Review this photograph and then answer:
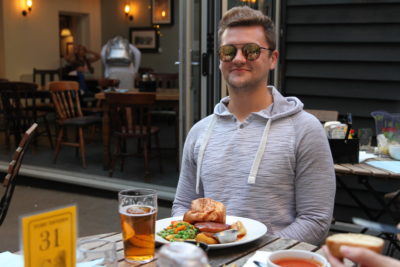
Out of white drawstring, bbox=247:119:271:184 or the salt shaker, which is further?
white drawstring, bbox=247:119:271:184

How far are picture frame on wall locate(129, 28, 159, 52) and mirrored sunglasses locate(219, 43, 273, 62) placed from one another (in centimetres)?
991

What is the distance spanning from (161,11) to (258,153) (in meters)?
10.1

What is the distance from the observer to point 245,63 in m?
1.80

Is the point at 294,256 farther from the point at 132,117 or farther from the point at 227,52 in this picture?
the point at 132,117

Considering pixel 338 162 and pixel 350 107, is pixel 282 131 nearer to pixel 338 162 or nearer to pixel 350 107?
pixel 338 162

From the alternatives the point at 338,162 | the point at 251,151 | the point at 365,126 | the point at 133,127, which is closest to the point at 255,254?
the point at 251,151

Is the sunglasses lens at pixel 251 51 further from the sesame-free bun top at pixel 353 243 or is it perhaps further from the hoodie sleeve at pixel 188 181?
the sesame-free bun top at pixel 353 243

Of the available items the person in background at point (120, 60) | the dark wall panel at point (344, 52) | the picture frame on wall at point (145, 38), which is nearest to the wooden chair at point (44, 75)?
the picture frame on wall at point (145, 38)

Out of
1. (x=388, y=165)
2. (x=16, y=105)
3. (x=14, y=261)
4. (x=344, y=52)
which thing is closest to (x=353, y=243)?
(x=14, y=261)

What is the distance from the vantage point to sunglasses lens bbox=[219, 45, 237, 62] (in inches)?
71.4

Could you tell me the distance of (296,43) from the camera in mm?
4531

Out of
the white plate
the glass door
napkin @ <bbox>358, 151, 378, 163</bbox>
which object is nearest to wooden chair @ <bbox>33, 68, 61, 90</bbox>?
the glass door

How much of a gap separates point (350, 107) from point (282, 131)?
2.71m

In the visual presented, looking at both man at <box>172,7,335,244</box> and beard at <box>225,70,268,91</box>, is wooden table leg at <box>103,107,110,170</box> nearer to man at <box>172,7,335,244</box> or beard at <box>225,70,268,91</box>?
man at <box>172,7,335,244</box>
